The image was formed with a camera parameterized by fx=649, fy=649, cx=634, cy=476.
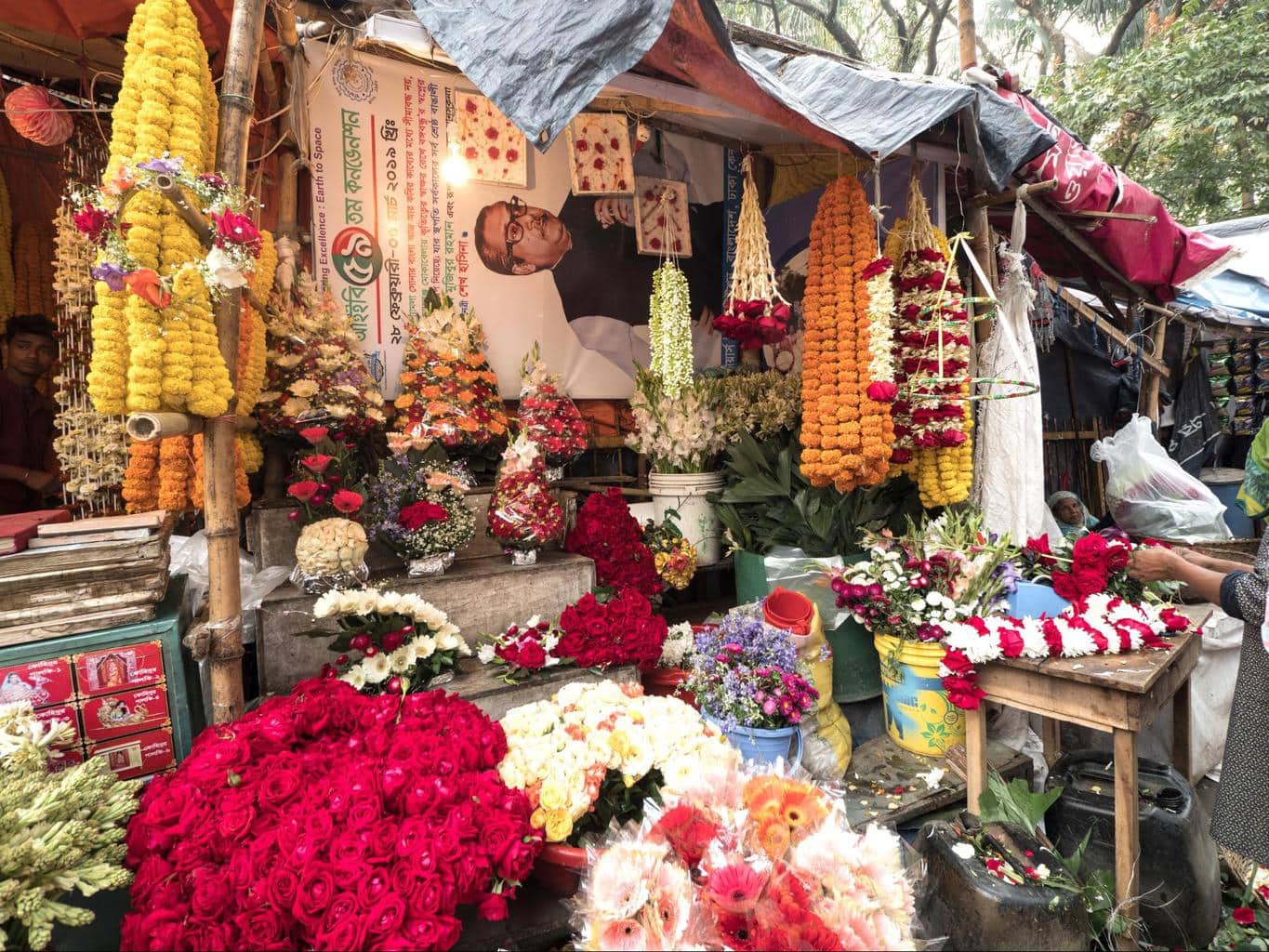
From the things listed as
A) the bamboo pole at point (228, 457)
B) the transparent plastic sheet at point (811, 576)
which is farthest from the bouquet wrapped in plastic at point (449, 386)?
the transparent plastic sheet at point (811, 576)

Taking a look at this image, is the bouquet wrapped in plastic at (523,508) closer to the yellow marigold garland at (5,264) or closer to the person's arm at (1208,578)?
the person's arm at (1208,578)

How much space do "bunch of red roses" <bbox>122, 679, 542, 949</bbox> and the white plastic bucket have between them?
2.85 metres

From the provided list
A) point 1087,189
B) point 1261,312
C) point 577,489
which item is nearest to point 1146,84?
point 1261,312

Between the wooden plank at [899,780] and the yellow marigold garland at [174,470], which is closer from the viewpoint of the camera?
the yellow marigold garland at [174,470]

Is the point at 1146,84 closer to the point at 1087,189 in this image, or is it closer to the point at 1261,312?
the point at 1261,312

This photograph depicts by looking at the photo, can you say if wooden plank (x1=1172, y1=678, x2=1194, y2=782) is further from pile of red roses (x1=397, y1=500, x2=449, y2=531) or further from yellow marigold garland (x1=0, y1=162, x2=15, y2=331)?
yellow marigold garland (x1=0, y1=162, x2=15, y2=331)

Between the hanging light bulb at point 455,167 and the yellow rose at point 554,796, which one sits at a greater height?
the hanging light bulb at point 455,167

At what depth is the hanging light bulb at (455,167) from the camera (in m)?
4.09

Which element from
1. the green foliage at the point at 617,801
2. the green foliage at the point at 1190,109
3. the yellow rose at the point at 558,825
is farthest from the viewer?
the green foliage at the point at 1190,109

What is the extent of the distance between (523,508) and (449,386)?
0.97 meters

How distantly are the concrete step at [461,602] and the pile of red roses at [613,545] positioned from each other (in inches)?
7.7

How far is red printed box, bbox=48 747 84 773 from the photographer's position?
2039 millimetres

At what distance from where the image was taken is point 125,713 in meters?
2.20

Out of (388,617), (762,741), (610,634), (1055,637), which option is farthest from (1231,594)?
(388,617)
